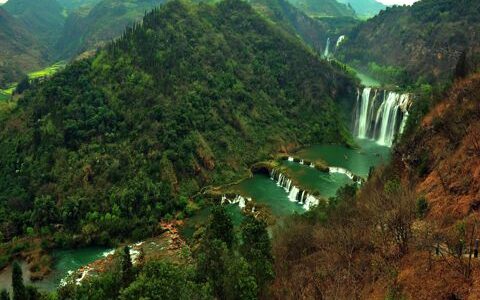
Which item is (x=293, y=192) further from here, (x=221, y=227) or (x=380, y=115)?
(x=380, y=115)

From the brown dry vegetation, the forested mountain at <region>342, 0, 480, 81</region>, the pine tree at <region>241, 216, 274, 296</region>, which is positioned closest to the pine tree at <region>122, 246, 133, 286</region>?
the pine tree at <region>241, 216, 274, 296</region>

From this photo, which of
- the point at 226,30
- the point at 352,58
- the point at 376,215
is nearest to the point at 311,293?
the point at 376,215

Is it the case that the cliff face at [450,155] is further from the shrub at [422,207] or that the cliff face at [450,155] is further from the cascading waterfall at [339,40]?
the cascading waterfall at [339,40]

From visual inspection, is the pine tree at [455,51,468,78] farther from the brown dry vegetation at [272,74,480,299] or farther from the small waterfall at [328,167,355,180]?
the small waterfall at [328,167,355,180]

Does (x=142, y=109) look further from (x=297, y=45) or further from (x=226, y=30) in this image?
(x=297, y=45)

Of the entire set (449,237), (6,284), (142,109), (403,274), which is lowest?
(6,284)

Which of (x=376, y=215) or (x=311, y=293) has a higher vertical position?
(x=376, y=215)

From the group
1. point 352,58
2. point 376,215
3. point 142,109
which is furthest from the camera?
point 352,58
